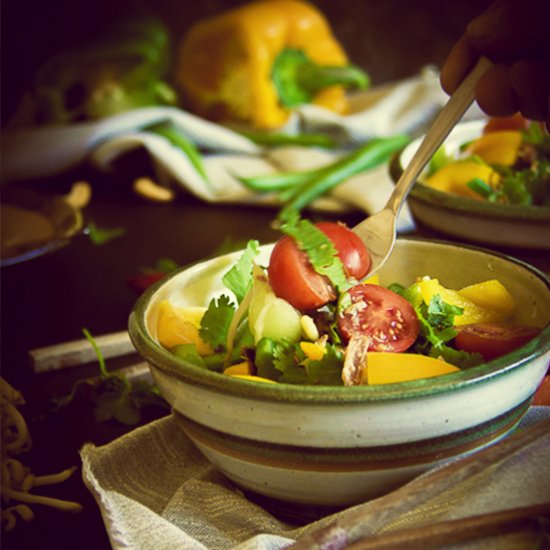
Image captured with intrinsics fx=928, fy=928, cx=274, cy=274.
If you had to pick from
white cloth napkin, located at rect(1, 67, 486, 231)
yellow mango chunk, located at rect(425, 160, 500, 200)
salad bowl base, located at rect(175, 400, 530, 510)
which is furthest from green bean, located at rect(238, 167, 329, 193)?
salad bowl base, located at rect(175, 400, 530, 510)

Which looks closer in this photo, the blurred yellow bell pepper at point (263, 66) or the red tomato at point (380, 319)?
the red tomato at point (380, 319)

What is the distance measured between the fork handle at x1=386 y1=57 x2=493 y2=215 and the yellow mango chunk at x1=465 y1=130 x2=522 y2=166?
1.06 feet

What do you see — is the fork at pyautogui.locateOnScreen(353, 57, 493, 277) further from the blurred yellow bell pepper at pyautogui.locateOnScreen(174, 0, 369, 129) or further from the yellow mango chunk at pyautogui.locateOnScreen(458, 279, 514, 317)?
the blurred yellow bell pepper at pyautogui.locateOnScreen(174, 0, 369, 129)

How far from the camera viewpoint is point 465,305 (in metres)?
0.95

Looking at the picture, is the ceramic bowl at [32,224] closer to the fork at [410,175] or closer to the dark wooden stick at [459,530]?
the fork at [410,175]

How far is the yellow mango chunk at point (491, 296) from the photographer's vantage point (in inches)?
37.1

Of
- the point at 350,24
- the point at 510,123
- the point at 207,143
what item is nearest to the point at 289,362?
the point at 510,123

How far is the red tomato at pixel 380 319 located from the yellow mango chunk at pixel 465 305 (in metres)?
0.05

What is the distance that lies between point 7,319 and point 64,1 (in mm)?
1591

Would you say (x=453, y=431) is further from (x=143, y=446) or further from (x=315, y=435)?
(x=143, y=446)

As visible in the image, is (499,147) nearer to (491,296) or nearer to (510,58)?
(510,58)

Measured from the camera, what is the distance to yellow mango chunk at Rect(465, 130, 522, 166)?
4.54 ft

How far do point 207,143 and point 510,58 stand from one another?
4.36ft

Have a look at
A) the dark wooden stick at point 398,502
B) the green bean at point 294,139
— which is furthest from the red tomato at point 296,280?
the green bean at point 294,139
